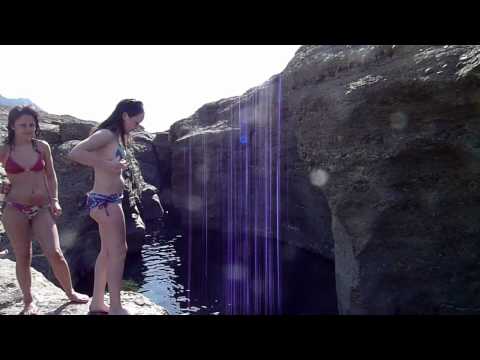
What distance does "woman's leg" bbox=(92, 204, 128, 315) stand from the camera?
3.72 metres

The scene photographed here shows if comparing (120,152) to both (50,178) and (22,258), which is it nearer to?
(50,178)

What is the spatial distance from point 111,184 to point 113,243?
60 cm

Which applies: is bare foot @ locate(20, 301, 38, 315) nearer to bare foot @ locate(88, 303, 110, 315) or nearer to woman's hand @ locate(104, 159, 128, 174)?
bare foot @ locate(88, 303, 110, 315)

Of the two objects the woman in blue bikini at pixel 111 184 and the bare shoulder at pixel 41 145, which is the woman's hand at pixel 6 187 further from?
the woman in blue bikini at pixel 111 184

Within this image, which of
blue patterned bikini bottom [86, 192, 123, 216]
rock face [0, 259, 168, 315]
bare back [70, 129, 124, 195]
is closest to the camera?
bare back [70, 129, 124, 195]

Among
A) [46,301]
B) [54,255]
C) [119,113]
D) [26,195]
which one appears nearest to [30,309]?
[46,301]

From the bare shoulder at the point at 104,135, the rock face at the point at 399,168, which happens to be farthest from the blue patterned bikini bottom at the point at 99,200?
the rock face at the point at 399,168

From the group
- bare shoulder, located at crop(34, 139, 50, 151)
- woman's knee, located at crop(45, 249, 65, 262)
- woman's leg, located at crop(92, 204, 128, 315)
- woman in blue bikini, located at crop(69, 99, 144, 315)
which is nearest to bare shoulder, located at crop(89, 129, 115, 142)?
woman in blue bikini, located at crop(69, 99, 144, 315)

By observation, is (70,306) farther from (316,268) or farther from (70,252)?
(316,268)

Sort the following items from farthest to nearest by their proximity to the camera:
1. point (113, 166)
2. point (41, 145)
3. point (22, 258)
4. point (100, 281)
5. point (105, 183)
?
point (41, 145), point (22, 258), point (100, 281), point (105, 183), point (113, 166)

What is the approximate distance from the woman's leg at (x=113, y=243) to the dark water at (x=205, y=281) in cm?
587

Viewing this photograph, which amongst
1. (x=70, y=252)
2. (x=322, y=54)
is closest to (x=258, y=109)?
(x=322, y=54)

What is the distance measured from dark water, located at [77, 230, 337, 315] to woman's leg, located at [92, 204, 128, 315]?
5.87 metres

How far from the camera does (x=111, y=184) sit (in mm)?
3756
